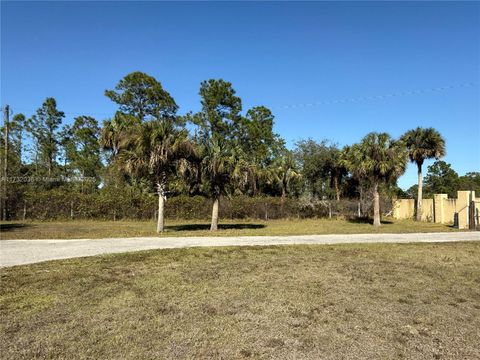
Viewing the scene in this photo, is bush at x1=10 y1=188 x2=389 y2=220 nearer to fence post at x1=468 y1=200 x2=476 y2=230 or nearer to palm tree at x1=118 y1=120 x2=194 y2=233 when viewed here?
palm tree at x1=118 y1=120 x2=194 y2=233

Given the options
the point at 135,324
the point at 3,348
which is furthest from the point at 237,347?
the point at 3,348

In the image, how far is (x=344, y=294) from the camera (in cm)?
619

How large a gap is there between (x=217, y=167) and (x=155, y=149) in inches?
127

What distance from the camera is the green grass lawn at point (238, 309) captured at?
4.03 m

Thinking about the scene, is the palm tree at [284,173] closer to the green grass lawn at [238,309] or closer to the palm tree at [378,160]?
the palm tree at [378,160]

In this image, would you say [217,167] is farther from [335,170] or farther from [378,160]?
[335,170]

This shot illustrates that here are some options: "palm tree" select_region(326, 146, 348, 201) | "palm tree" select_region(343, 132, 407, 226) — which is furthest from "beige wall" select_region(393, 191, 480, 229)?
"palm tree" select_region(326, 146, 348, 201)

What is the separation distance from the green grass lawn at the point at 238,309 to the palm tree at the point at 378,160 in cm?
1578

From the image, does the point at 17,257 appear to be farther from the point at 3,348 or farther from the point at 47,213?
the point at 47,213

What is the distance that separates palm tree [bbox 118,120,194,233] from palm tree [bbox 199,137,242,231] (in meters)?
1.21

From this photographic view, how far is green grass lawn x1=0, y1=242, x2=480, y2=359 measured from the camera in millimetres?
4031

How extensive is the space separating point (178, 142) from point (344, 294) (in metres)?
13.0

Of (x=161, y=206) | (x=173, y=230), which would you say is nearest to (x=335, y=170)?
(x=173, y=230)

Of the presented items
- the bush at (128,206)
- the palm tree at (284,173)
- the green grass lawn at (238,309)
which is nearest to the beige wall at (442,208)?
the palm tree at (284,173)
